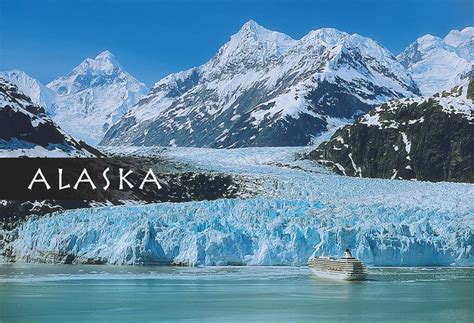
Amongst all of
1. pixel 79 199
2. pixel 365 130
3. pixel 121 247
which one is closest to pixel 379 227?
pixel 121 247

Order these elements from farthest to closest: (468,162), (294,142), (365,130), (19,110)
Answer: (294,142), (365,130), (468,162), (19,110)

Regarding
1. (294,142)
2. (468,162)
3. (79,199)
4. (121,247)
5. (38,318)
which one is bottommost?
(38,318)

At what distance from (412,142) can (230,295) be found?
75.1m

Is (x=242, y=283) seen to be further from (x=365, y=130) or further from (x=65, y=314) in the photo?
(x=365, y=130)

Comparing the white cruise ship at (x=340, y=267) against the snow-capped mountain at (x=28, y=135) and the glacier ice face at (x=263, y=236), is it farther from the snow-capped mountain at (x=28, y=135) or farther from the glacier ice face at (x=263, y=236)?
the snow-capped mountain at (x=28, y=135)

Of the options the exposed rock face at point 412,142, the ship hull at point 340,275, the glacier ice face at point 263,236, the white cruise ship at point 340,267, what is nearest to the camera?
the ship hull at point 340,275

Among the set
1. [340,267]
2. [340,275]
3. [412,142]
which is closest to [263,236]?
[340,267]

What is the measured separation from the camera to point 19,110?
3150 inches

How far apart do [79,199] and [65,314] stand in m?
38.6

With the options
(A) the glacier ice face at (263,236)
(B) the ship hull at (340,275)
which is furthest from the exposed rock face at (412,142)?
(B) the ship hull at (340,275)

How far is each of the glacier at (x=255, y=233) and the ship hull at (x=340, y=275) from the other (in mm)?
3358

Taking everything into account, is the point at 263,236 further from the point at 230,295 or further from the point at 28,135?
the point at 28,135

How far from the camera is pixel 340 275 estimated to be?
33.5 metres

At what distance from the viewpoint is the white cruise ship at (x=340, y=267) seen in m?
32.8
